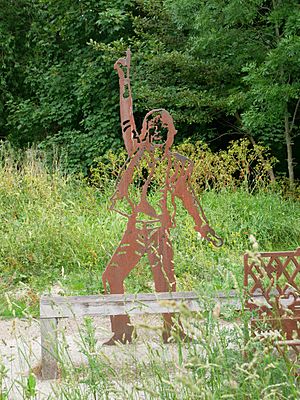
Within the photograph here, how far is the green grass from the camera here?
6621 millimetres

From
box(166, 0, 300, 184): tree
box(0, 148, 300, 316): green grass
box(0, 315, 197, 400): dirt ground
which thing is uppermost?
box(166, 0, 300, 184): tree

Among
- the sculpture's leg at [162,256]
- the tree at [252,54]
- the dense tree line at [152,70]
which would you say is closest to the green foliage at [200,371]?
the sculpture's leg at [162,256]

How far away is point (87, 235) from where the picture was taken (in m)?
7.45

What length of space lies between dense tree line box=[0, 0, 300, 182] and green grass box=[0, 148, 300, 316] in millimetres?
1700

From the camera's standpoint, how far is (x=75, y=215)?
8.22 metres

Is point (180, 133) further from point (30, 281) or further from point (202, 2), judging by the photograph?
point (30, 281)

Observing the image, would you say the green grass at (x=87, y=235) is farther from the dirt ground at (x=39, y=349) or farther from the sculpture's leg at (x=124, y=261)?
the sculpture's leg at (x=124, y=261)

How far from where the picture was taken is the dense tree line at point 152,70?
9.32 m

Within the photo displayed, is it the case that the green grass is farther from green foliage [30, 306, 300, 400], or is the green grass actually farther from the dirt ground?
green foliage [30, 306, 300, 400]

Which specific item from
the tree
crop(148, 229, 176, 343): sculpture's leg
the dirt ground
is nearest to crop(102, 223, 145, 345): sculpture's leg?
crop(148, 229, 176, 343): sculpture's leg

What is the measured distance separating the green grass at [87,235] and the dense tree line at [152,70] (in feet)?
5.58

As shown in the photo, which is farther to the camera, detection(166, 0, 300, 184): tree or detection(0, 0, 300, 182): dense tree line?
detection(0, 0, 300, 182): dense tree line

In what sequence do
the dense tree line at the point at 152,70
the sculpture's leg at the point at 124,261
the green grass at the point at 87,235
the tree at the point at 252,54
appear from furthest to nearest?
the dense tree line at the point at 152,70 → the tree at the point at 252,54 → the green grass at the point at 87,235 → the sculpture's leg at the point at 124,261

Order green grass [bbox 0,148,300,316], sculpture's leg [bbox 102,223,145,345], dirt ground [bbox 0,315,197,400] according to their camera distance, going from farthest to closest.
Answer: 1. green grass [bbox 0,148,300,316]
2. sculpture's leg [bbox 102,223,145,345]
3. dirt ground [bbox 0,315,197,400]
